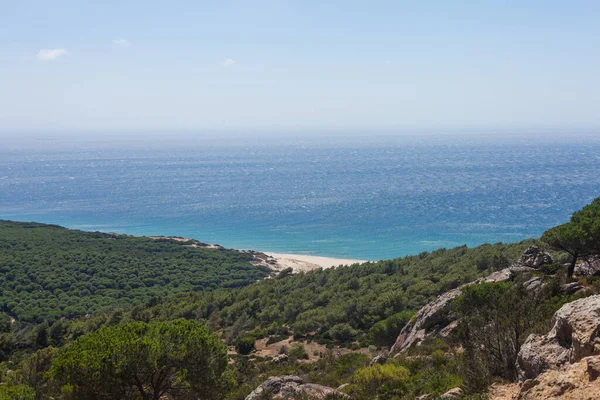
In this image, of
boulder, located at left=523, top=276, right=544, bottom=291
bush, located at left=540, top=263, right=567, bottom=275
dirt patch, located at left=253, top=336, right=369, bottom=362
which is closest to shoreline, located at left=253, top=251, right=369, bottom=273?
dirt patch, located at left=253, top=336, right=369, bottom=362

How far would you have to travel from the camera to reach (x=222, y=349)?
14.0m

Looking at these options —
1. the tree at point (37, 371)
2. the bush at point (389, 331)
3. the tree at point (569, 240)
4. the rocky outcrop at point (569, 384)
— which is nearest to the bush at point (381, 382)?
the rocky outcrop at point (569, 384)

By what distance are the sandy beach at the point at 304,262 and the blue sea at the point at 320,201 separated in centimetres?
275

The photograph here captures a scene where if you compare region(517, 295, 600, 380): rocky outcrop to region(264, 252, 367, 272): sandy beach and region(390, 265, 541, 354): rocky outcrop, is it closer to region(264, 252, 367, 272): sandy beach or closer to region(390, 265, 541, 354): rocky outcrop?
region(390, 265, 541, 354): rocky outcrop

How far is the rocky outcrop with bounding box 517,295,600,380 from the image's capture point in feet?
28.1

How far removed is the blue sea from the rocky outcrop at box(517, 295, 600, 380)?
168 feet

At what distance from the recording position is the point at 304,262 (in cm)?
5838

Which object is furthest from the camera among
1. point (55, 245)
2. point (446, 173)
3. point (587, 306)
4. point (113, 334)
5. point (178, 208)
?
point (446, 173)

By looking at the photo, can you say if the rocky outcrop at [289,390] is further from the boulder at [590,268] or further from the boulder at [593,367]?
the boulder at [590,268]

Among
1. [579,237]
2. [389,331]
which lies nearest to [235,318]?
[389,331]

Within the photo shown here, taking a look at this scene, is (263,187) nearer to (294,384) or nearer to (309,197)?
(309,197)

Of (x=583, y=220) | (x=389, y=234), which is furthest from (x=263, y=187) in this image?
(x=583, y=220)

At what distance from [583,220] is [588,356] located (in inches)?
536

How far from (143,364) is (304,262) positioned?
4682 cm
